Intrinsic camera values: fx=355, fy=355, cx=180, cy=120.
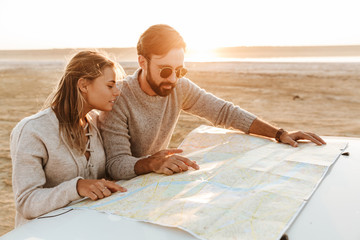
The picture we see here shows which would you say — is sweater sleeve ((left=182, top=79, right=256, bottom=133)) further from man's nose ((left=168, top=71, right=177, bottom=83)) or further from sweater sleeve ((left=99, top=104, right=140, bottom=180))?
sweater sleeve ((left=99, top=104, right=140, bottom=180))

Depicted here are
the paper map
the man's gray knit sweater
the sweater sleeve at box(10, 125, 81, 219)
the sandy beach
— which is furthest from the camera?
the sandy beach

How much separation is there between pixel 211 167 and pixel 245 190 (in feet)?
1.04

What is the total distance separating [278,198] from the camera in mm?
1371

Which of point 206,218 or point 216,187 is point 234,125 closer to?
point 216,187

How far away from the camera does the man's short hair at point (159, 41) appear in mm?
2107

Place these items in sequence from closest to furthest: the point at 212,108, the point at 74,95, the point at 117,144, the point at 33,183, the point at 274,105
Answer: the point at 33,183, the point at 74,95, the point at 117,144, the point at 212,108, the point at 274,105

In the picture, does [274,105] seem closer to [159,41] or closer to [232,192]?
[159,41]

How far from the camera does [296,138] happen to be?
7.29 ft

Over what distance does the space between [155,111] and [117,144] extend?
0.40 metres

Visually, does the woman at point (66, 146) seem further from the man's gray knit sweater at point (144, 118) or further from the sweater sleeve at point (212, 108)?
the sweater sleeve at point (212, 108)

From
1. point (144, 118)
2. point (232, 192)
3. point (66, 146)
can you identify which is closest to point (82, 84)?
point (66, 146)

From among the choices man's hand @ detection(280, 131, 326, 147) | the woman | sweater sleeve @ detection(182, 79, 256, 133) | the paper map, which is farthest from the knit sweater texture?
man's hand @ detection(280, 131, 326, 147)

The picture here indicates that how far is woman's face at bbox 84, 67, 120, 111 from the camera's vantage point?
1.83m

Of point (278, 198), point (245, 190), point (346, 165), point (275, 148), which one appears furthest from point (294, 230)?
point (275, 148)
